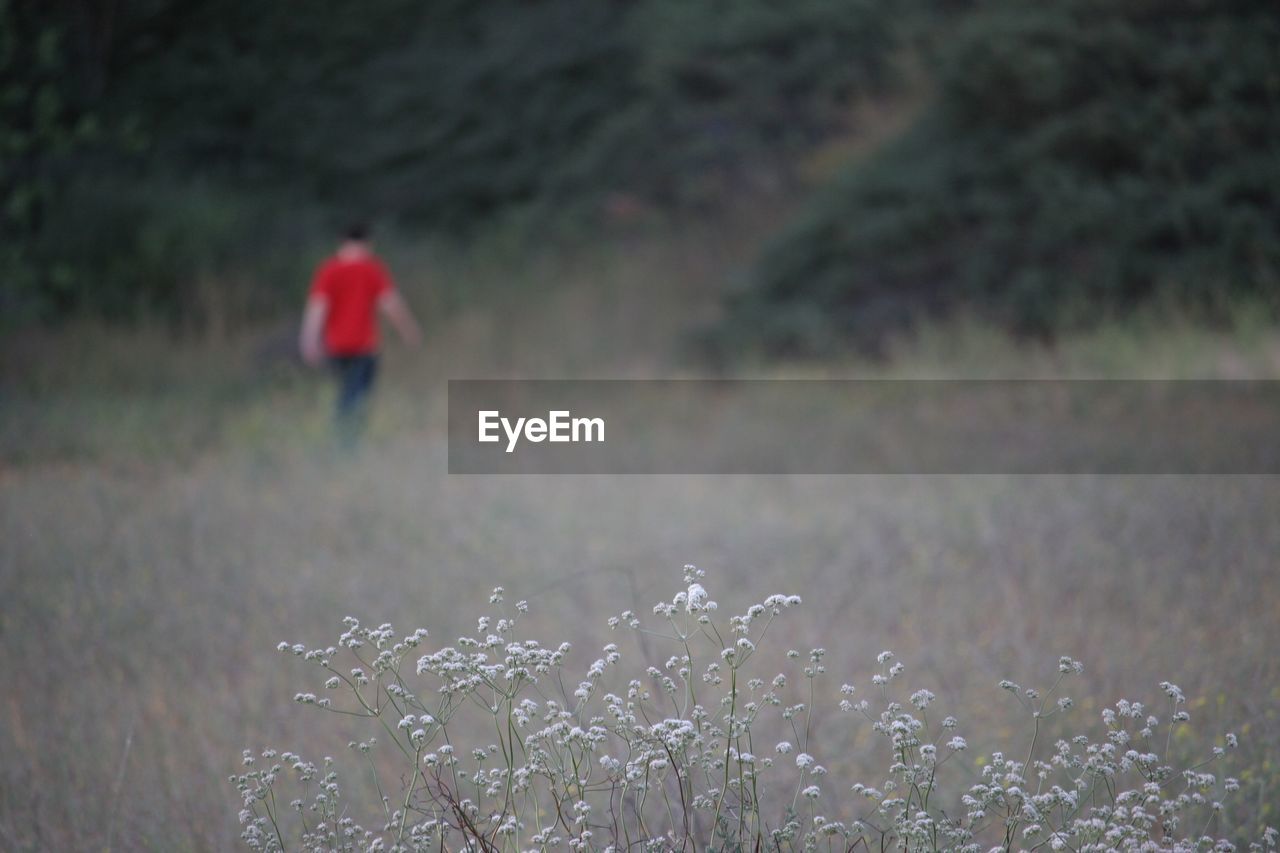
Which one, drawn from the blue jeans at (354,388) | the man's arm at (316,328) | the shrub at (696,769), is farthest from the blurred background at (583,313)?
the man's arm at (316,328)

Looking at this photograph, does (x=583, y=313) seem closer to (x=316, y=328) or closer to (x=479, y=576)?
(x=316, y=328)

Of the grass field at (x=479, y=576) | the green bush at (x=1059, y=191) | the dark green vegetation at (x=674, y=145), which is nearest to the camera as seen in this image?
the grass field at (x=479, y=576)

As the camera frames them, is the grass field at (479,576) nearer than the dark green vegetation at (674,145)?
Yes

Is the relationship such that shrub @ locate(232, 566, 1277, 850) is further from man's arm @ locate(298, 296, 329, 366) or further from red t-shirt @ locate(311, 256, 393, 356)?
red t-shirt @ locate(311, 256, 393, 356)

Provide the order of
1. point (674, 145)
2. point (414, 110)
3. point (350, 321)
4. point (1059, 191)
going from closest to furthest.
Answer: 1. point (350, 321)
2. point (1059, 191)
3. point (674, 145)
4. point (414, 110)

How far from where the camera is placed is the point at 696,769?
378cm

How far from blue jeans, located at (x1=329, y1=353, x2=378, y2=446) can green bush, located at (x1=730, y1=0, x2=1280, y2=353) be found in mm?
6793

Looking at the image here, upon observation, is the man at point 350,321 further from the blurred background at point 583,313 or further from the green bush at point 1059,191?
the green bush at point 1059,191

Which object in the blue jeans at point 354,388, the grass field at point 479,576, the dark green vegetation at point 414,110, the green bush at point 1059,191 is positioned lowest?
the grass field at point 479,576

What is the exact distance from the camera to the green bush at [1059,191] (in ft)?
47.0

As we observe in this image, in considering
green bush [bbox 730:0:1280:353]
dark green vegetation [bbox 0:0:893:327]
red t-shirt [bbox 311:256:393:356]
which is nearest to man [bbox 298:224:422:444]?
red t-shirt [bbox 311:256:393:356]

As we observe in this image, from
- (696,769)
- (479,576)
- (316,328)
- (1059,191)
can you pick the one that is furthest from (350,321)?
(1059,191)

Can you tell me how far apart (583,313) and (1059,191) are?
732cm

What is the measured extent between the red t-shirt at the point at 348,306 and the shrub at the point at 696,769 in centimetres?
557
